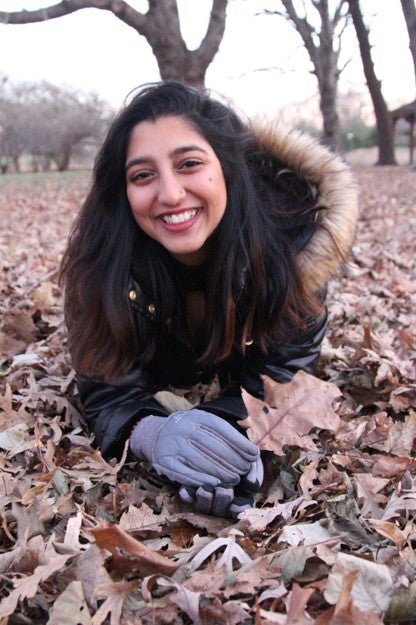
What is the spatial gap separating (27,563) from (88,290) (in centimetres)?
102

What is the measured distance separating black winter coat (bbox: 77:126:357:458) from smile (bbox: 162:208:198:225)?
0.31 metres

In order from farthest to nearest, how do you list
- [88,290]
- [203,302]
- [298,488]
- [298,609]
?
[203,302]
[88,290]
[298,488]
[298,609]

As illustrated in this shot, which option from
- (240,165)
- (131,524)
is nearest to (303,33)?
(240,165)

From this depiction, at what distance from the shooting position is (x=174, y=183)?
209cm

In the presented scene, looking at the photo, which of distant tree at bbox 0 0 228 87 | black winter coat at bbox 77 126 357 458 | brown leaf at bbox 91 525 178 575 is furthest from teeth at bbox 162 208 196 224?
distant tree at bbox 0 0 228 87

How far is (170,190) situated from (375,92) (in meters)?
19.8

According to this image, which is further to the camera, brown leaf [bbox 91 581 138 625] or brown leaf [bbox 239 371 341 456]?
brown leaf [bbox 239 371 341 456]

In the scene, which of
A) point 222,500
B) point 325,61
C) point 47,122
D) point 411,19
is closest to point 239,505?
point 222,500

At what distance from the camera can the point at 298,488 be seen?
2.02 meters

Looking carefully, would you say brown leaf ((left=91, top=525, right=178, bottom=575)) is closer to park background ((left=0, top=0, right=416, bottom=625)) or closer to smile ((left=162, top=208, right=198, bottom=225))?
park background ((left=0, top=0, right=416, bottom=625))

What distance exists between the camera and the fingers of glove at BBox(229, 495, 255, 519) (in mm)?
1888

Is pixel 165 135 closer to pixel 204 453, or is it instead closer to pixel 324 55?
pixel 204 453

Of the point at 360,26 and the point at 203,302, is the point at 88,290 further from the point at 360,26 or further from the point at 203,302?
the point at 360,26

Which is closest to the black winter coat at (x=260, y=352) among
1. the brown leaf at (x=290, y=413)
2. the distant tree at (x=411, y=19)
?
the brown leaf at (x=290, y=413)
